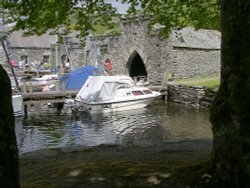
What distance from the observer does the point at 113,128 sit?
66.6 feet

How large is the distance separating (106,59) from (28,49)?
84.2ft

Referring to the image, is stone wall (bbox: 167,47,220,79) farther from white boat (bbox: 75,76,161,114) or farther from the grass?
white boat (bbox: 75,76,161,114)

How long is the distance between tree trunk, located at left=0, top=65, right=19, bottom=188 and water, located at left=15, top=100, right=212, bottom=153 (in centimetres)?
943

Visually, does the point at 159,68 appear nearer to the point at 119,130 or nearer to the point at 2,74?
the point at 119,130

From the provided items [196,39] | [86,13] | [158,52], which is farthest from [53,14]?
[196,39]

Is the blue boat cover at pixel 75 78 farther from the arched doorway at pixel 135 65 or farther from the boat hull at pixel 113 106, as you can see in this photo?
the arched doorway at pixel 135 65

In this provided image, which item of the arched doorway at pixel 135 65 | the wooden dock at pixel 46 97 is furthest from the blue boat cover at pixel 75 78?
the arched doorway at pixel 135 65

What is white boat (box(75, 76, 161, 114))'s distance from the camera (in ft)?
85.9

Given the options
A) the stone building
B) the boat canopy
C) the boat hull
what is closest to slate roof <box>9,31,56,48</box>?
the stone building

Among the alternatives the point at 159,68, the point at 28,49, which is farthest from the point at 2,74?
the point at 28,49

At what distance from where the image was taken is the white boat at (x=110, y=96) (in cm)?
2619

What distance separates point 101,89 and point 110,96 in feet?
2.74

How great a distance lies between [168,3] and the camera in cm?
1323

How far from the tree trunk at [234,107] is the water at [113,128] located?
8.60 m
